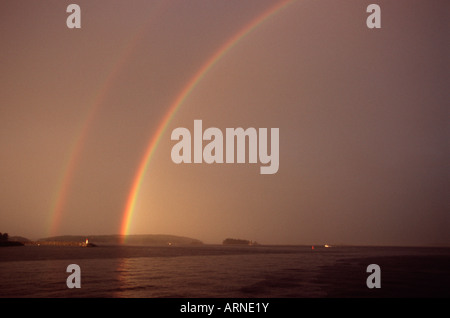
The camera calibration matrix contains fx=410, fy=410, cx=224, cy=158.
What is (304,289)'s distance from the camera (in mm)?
35000

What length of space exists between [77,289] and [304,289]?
19006 mm

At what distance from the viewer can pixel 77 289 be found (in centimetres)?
3391

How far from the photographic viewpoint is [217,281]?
136 ft
